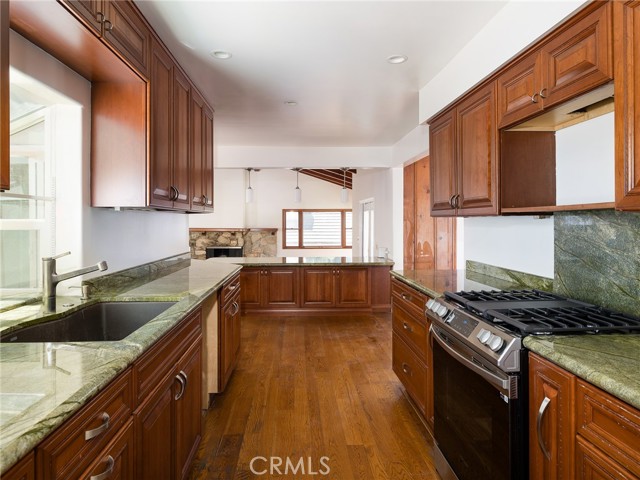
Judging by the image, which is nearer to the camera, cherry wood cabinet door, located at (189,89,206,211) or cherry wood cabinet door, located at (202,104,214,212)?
cherry wood cabinet door, located at (189,89,206,211)

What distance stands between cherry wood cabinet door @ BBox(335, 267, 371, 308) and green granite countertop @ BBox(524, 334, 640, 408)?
169 inches

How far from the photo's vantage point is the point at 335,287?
5.65 m

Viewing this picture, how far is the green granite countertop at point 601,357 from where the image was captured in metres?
0.99

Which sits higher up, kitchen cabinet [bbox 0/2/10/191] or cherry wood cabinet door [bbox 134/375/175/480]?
kitchen cabinet [bbox 0/2/10/191]

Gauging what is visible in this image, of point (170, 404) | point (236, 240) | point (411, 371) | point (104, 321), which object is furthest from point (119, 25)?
point (236, 240)

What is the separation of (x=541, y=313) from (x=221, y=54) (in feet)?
7.94

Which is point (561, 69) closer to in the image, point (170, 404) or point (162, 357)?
point (162, 357)

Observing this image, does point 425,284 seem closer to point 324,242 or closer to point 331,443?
point 331,443

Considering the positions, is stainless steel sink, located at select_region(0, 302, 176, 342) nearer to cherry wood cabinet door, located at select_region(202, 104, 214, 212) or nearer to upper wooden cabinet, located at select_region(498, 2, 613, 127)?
cherry wood cabinet door, located at select_region(202, 104, 214, 212)

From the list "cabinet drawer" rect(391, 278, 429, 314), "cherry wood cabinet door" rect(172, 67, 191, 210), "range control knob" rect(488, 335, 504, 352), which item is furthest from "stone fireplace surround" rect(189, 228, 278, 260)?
"range control knob" rect(488, 335, 504, 352)

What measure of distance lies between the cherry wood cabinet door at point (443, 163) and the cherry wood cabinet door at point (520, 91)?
1.92 ft

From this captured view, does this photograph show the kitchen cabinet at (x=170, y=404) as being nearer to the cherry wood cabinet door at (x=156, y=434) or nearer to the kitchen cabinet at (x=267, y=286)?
the cherry wood cabinet door at (x=156, y=434)

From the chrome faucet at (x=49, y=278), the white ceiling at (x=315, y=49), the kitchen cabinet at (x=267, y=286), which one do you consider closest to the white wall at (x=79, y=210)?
the chrome faucet at (x=49, y=278)

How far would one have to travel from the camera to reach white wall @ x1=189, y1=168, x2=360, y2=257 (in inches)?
417
